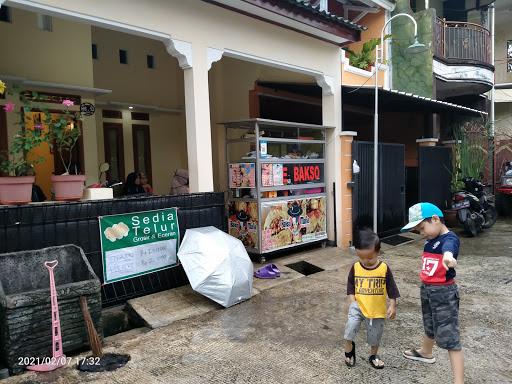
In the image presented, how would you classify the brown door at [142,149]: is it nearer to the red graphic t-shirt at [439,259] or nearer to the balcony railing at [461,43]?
the red graphic t-shirt at [439,259]

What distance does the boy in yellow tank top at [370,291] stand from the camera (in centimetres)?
329

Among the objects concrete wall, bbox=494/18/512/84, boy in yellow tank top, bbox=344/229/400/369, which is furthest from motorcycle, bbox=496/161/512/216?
boy in yellow tank top, bbox=344/229/400/369

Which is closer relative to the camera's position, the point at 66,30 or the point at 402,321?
the point at 402,321

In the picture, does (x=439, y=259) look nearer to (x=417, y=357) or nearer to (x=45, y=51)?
(x=417, y=357)

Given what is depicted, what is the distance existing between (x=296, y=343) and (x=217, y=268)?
1.30 metres

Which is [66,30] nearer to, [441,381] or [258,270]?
[258,270]

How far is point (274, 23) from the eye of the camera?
22.2 feet

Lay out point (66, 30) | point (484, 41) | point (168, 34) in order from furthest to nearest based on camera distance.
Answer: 1. point (484, 41)
2. point (66, 30)
3. point (168, 34)

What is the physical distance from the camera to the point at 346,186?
8.05 m

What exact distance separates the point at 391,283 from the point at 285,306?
1.92m

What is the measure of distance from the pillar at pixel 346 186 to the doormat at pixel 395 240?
1262mm

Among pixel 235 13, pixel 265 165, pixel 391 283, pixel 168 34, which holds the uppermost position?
pixel 235 13

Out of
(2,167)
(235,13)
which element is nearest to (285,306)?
(2,167)

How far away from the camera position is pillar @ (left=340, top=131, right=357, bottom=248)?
804cm
